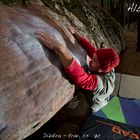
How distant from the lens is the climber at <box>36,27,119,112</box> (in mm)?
2488

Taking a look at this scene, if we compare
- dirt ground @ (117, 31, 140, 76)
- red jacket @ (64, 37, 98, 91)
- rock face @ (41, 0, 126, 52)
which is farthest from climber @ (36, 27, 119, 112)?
dirt ground @ (117, 31, 140, 76)

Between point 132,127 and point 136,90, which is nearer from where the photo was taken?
point 132,127

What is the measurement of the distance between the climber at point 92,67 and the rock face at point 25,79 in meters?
0.08

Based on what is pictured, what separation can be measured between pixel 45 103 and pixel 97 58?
3.24 ft

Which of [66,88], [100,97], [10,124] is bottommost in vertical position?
[100,97]

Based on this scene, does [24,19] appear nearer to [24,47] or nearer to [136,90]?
[24,47]

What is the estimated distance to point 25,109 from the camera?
82.4 inches

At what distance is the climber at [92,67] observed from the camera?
249 centimetres

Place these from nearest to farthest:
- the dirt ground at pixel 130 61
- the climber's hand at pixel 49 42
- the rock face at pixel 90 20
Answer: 1. the climber's hand at pixel 49 42
2. the rock face at pixel 90 20
3. the dirt ground at pixel 130 61

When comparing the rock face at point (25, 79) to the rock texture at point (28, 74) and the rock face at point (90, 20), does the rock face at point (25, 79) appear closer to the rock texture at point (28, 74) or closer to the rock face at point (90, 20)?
the rock texture at point (28, 74)

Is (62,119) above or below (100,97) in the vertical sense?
below

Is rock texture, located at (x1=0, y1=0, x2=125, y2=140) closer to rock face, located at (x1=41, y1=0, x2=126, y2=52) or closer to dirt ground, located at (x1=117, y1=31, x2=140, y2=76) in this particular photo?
rock face, located at (x1=41, y1=0, x2=126, y2=52)

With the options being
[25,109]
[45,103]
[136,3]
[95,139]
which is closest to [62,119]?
[95,139]

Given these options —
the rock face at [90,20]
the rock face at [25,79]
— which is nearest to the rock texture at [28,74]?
the rock face at [25,79]
